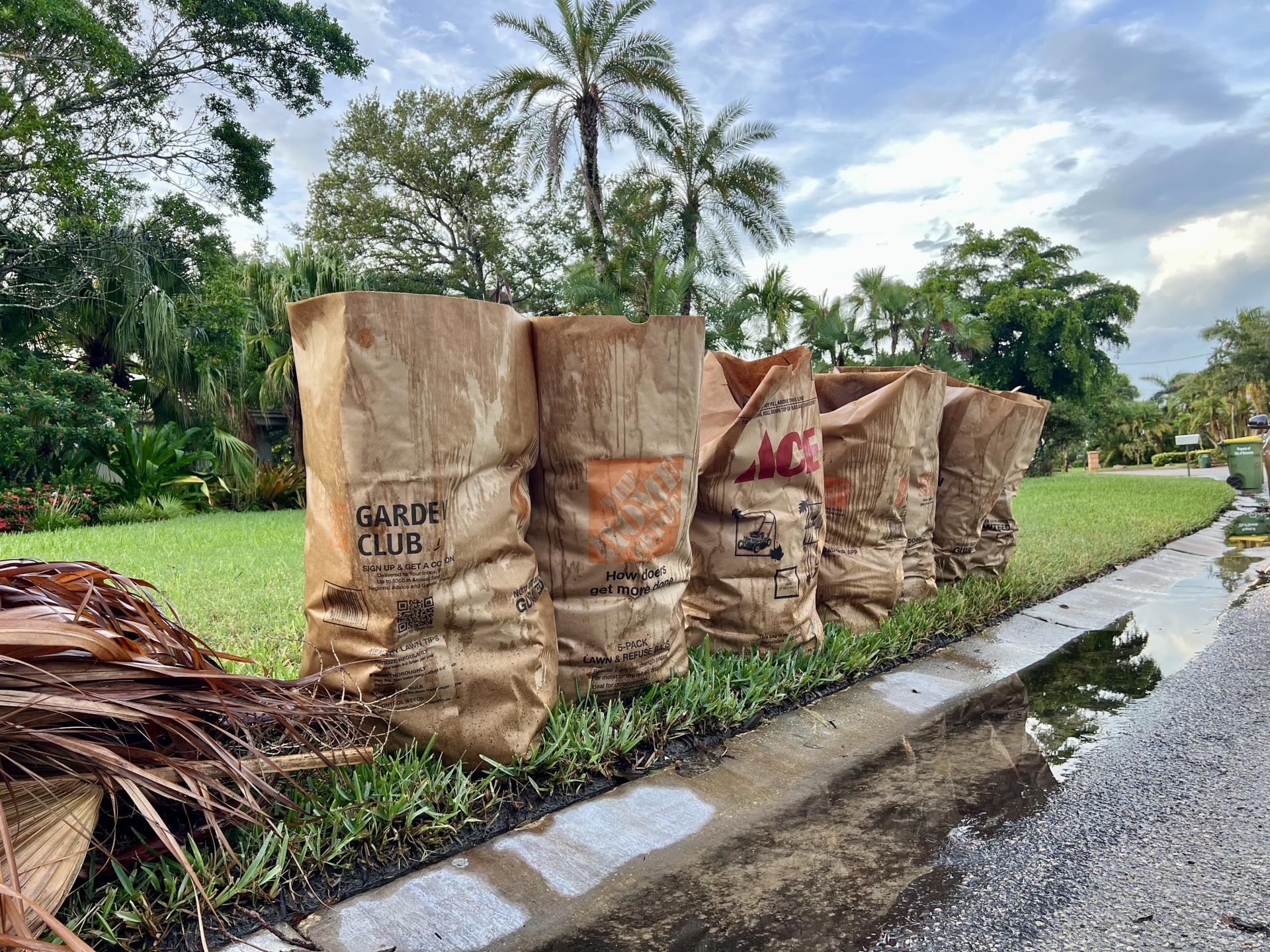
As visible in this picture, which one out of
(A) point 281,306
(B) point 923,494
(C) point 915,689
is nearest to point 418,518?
(C) point 915,689

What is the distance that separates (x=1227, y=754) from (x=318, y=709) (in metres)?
2.52

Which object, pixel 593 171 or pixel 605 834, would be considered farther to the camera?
pixel 593 171

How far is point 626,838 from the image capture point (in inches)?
71.4

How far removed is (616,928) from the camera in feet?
4.87

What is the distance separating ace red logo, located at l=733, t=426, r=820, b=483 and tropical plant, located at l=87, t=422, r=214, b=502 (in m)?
9.82

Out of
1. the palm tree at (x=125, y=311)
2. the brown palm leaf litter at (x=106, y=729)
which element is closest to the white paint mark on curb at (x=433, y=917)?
the brown palm leaf litter at (x=106, y=729)

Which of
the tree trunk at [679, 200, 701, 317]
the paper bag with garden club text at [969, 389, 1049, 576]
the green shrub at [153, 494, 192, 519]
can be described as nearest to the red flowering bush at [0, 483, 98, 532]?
the green shrub at [153, 494, 192, 519]

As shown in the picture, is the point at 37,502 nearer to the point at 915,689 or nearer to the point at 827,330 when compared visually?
the point at 915,689

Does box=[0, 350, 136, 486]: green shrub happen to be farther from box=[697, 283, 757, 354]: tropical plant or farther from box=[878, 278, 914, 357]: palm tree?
box=[878, 278, 914, 357]: palm tree

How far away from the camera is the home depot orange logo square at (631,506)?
2.18 metres

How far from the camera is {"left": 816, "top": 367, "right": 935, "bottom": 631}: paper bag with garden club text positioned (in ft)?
10.3

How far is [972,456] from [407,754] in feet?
10.4

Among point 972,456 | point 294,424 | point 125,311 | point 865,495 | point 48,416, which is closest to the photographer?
point 865,495

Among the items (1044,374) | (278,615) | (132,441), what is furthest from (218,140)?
(1044,374)
